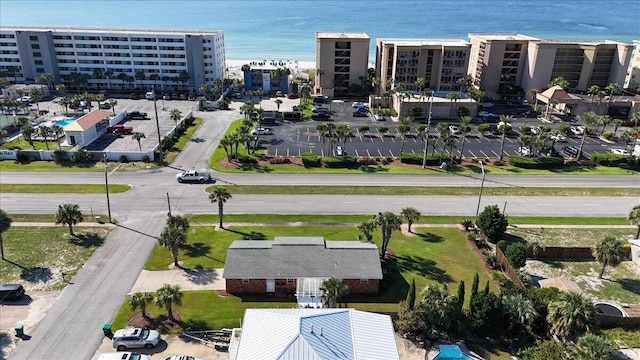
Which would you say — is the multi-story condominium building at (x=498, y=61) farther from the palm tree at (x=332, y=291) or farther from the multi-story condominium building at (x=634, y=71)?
the palm tree at (x=332, y=291)

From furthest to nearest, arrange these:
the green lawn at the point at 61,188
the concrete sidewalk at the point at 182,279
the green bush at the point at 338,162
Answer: the green bush at the point at 338,162 < the green lawn at the point at 61,188 < the concrete sidewalk at the point at 182,279

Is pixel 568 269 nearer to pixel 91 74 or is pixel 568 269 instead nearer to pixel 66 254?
pixel 66 254

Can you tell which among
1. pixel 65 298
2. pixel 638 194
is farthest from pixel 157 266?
pixel 638 194

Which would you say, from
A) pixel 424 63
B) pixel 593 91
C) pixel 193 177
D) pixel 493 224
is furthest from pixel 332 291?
pixel 593 91

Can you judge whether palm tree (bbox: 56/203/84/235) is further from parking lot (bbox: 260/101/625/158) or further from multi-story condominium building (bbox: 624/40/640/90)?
multi-story condominium building (bbox: 624/40/640/90)

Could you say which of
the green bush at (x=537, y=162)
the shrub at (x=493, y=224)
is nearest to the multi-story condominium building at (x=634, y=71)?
the green bush at (x=537, y=162)

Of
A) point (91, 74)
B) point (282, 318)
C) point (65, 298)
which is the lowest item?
point (65, 298)
